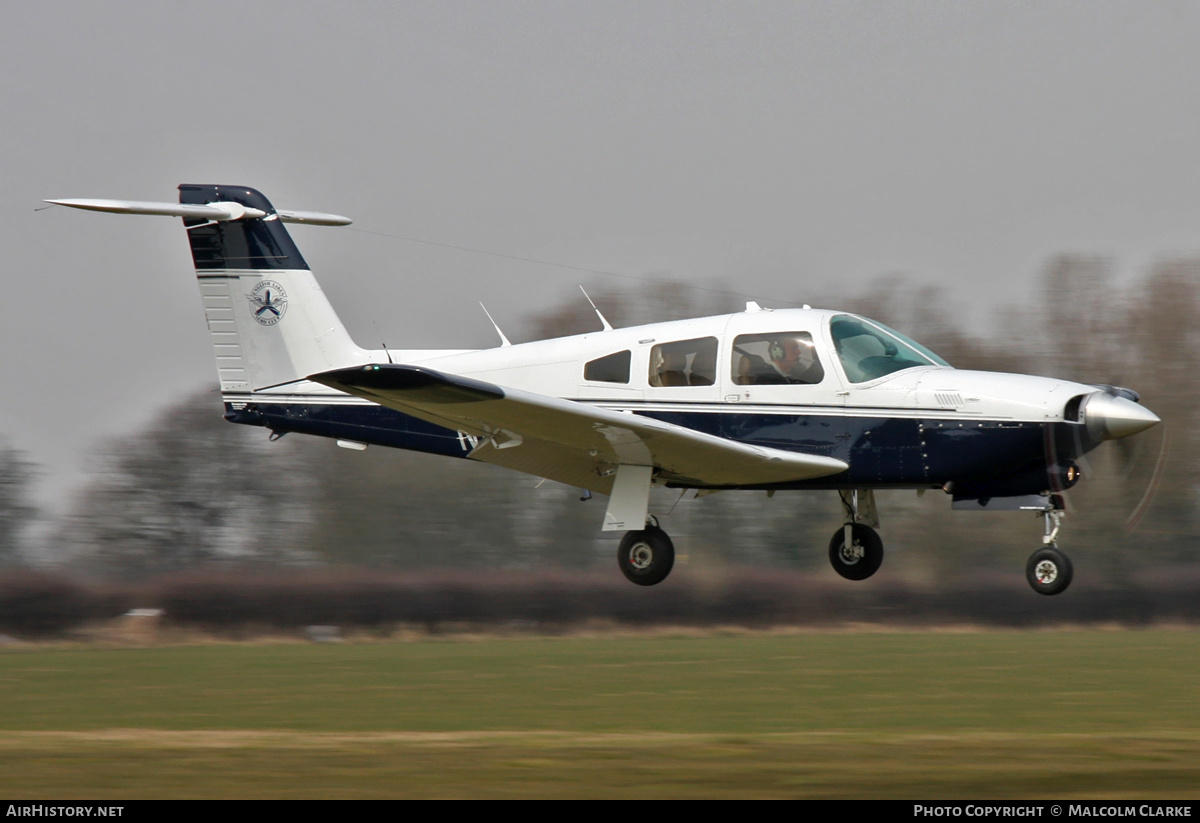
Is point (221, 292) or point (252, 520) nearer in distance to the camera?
point (221, 292)

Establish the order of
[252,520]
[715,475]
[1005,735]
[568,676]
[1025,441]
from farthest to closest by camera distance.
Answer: [252,520], [568,676], [1005,735], [715,475], [1025,441]

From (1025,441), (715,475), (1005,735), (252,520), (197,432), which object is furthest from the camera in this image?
(197,432)

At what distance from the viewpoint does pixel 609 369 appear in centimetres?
1243

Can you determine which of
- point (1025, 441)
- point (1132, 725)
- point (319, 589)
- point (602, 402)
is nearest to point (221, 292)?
point (602, 402)

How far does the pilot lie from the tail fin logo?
18.0 feet

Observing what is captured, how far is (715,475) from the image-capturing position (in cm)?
1222

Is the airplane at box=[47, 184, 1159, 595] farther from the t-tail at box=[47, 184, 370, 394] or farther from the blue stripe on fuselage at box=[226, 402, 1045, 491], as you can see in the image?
the t-tail at box=[47, 184, 370, 394]

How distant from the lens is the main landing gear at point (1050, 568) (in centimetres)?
1161

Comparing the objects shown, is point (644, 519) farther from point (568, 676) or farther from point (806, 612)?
point (806, 612)

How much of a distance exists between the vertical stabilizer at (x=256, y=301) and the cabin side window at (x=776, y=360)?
4.45m

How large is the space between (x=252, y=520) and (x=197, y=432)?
12.3 ft

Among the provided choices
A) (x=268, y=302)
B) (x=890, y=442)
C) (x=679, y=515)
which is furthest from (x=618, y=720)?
(x=679, y=515)

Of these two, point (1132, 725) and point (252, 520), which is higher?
point (252, 520)

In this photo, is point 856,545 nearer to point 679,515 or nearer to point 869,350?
point 869,350
